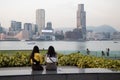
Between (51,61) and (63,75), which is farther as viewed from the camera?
(51,61)

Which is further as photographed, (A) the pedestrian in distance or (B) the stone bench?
(A) the pedestrian in distance

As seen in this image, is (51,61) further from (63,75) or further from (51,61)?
(63,75)

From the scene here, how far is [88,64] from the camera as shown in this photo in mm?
16141

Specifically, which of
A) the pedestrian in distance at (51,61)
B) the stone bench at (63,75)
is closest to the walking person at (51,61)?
the pedestrian in distance at (51,61)

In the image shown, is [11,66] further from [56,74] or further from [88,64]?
[56,74]

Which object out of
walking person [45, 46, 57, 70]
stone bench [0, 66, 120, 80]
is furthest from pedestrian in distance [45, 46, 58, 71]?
stone bench [0, 66, 120, 80]

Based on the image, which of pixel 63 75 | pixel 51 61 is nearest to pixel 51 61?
pixel 51 61

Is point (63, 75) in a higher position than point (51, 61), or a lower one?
lower

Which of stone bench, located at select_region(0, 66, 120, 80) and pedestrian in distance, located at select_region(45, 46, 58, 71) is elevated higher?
pedestrian in distance, located at select_region(45, 46, 58, 71)

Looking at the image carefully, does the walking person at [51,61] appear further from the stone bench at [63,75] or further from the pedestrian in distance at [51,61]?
the stone bench at [63,75]

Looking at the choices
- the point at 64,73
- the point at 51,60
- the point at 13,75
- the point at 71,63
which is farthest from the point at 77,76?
the point at 71,63

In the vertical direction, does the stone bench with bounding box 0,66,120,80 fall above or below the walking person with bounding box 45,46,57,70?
below

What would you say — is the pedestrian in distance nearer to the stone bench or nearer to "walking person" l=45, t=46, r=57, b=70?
"walking person" l=45, t=46, r=57, b=70

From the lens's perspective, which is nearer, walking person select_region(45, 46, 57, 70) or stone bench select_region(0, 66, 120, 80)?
stone bench select_region(0, 66, 120, 80)
